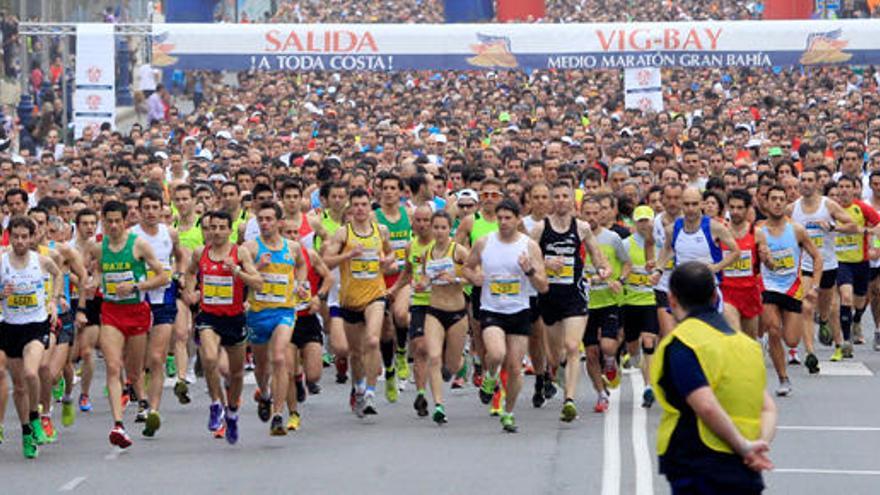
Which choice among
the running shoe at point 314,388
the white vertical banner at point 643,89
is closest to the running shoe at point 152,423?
the running shoe at point 314,388

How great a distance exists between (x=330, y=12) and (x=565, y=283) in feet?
208

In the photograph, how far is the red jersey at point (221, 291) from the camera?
680 inches

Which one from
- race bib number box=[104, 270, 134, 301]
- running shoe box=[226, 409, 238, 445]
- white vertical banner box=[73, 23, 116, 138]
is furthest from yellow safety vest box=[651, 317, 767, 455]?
white vertical banner box=[73, 23, 116, 138]

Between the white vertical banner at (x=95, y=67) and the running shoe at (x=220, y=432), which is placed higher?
the white vertical banner at (x=95, y=67)

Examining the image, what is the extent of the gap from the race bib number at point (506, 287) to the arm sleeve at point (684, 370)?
26.2 feet

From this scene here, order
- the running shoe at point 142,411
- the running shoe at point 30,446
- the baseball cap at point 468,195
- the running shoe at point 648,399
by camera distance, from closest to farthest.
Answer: the running shoe at point 30,446, the running shoe at point 142,411, the running shoe at point 648,399, the baseball cap at point 468,195

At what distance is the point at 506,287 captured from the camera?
1758 centimetres

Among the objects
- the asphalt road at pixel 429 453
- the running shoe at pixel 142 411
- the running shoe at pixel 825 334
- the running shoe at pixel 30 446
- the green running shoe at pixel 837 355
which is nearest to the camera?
the asphalt road at pixel 429 453

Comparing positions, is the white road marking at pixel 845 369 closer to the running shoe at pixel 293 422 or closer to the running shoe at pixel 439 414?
the running shoe at pixel 439 414

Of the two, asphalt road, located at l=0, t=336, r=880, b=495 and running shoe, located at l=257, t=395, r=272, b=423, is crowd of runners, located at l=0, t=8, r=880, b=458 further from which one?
asphalt road, located at l=0, t=336, r=880, b=495

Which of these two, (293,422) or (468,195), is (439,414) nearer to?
(293,422)

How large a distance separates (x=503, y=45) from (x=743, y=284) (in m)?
21.6

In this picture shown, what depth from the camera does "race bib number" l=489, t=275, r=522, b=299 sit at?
17562 millimetres

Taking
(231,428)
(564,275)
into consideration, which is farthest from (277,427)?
(564,275)
